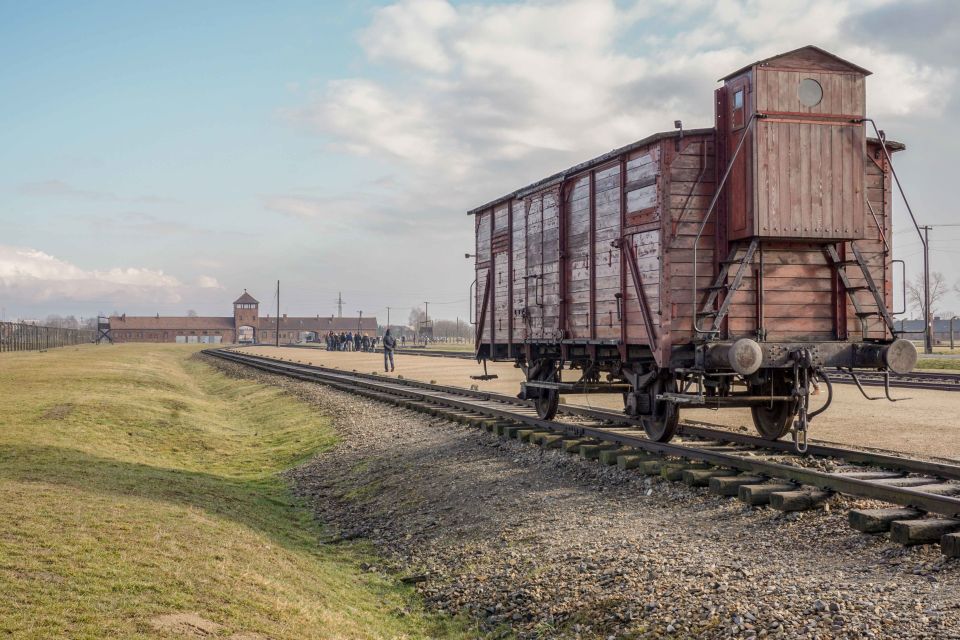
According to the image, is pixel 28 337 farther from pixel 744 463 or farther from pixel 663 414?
pixel 744 463

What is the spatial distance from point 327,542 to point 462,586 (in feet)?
9.53

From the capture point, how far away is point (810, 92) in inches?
403

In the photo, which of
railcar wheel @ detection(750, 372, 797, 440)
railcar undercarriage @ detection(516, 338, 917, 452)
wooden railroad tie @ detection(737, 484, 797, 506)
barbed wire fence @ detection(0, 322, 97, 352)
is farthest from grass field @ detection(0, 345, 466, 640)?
barbed wire fence @ detection(0, 322, 97, 352)

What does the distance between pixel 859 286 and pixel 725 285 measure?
2.05 meters

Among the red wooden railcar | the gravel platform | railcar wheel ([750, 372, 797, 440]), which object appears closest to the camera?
the gravel platform

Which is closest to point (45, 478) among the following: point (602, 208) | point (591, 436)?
point (591, 436)

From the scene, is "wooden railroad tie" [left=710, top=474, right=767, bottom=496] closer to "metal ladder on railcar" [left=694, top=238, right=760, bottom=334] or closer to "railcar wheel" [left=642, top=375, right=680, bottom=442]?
"metal ladder on railcar" [left=694, top=238, right=760, bottom=334]

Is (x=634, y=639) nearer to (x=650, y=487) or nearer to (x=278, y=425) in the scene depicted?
(x=650, y=487)

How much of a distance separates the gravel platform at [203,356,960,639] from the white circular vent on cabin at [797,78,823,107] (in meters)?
5.19

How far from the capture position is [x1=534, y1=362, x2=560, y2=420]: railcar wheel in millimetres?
14261

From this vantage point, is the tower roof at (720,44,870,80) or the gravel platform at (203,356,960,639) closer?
the gravel platform at (203,356,960,639)

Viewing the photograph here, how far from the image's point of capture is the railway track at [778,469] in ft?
21.9

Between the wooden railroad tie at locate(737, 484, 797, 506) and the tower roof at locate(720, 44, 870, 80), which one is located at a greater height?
the tower roof at locate(720, 44, 870, 80)

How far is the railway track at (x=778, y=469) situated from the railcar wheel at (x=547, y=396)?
11.6 inches
